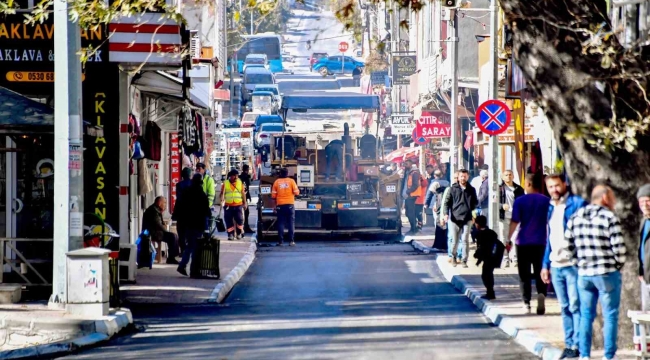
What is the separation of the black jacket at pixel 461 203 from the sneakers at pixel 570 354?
10169 mm

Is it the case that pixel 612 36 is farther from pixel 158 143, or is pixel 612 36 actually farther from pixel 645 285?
pixel 158 143

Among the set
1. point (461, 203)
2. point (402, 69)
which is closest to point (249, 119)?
point (402, 69)

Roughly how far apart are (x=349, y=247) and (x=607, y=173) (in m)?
17.3

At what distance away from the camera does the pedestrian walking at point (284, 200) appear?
27547 millimetres

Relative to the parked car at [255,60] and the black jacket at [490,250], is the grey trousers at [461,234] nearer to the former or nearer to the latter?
the black jacket at [490,250]

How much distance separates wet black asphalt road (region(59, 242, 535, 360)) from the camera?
464 inches

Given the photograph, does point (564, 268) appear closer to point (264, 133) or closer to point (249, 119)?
point (264, 133)

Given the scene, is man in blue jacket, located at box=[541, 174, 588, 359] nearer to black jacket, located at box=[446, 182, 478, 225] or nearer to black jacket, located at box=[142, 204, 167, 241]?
black jacket, located at box=[446, 182, 478, 225]

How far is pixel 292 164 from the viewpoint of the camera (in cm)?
3180

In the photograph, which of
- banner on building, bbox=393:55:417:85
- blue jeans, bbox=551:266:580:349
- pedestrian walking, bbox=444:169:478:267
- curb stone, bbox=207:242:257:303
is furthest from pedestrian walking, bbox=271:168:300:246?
banner on building, bbox=393:55:417:85

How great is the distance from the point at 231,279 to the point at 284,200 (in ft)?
27.9

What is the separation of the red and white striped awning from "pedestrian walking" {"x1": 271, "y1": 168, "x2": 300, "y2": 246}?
10342mm

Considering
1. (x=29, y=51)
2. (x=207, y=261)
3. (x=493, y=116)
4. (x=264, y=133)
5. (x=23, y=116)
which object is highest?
(x=29, y=51)

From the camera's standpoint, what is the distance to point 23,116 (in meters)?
15.2
